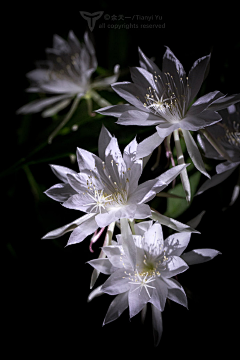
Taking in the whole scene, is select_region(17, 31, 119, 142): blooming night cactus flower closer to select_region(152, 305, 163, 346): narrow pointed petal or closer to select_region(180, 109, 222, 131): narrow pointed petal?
select_region(180, 109, 222, 131): narrow pointed petal

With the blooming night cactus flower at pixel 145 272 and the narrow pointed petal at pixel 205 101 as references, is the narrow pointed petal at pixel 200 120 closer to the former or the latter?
the narrow pointed petal at pixel 205 101

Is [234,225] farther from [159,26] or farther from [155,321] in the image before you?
[159,26]

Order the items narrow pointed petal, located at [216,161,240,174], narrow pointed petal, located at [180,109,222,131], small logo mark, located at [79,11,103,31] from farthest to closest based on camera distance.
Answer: small logo mark, located at [79,11,103,31]
narrow pointed petal, located at [216,161,240,174]
narrow pointed petal, located at [180,109,222,131]

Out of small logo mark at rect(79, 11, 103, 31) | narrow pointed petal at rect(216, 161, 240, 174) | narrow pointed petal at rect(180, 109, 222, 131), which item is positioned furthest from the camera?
small logo mark at rect(79, 11, 103, 31)

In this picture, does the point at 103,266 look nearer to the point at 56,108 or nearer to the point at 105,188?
the point at 105,188

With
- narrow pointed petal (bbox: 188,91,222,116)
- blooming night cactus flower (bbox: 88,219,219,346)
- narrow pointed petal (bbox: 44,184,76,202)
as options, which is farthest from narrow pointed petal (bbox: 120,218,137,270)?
narrow pointed petal (bbox: 188,91,222,116)

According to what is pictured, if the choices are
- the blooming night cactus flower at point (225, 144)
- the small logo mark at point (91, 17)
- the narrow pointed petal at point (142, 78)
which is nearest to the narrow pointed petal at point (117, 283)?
the blooming night cactus flower at point (225, 144)
